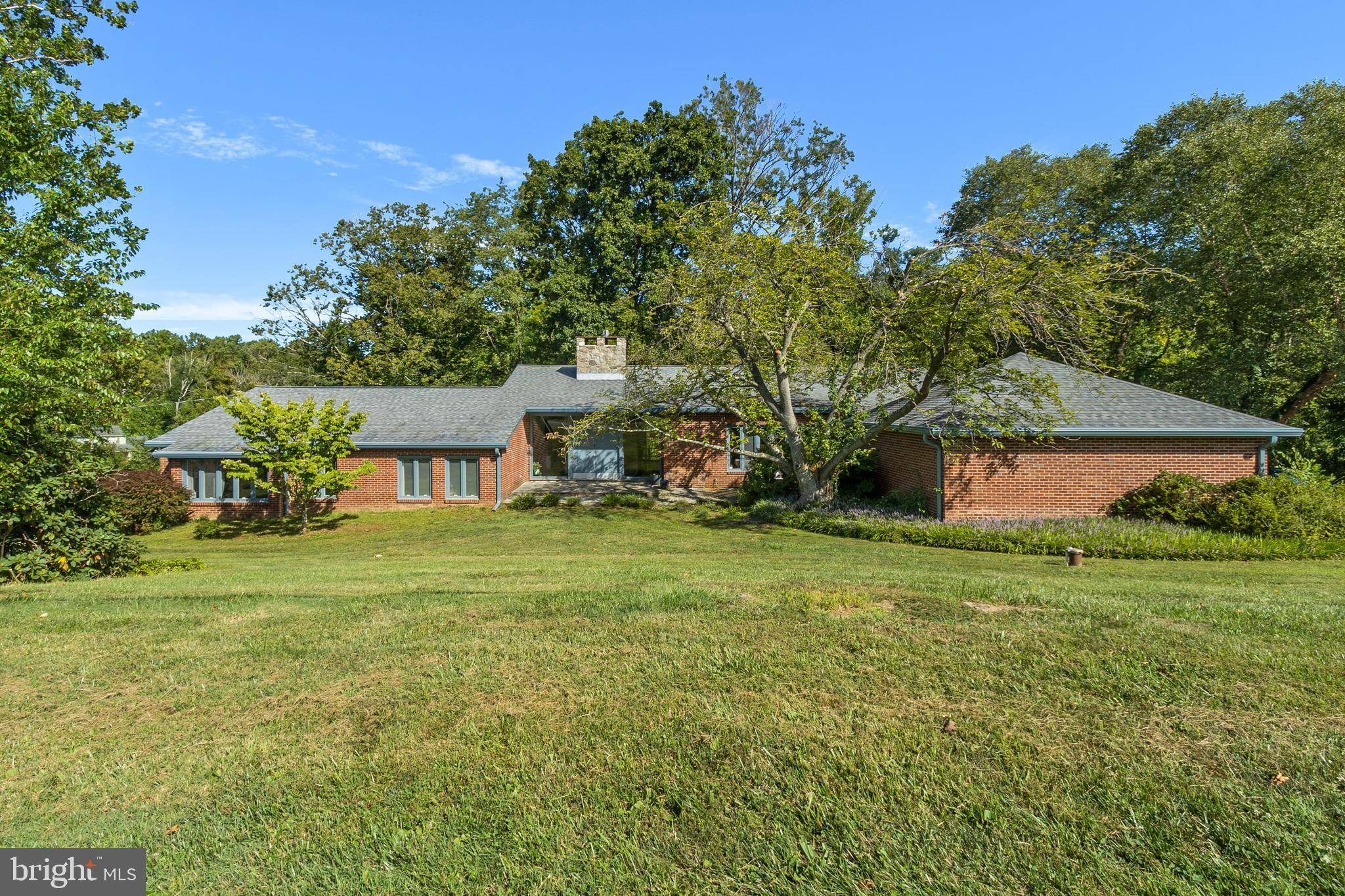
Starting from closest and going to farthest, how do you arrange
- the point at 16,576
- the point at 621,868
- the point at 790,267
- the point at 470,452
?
the point at 621,868, the point at 16,576, the point at 790,267, the point at 470,452

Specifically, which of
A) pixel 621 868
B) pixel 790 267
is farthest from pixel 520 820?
pixel 790 267

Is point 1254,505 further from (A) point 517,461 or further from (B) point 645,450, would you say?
(A) point 517,461

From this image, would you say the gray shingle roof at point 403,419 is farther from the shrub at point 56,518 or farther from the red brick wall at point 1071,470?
the red brick wall at point 1071,470

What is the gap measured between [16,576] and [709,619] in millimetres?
10585

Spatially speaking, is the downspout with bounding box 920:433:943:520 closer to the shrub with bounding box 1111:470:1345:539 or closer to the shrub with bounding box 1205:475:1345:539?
the shrub with bounding box 1111:470:1345:539

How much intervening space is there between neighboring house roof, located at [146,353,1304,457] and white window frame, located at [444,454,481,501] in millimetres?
500

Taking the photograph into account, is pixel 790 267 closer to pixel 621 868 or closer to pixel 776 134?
pixel 621 868

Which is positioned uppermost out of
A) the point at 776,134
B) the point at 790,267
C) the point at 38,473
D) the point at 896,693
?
the point at 776,134

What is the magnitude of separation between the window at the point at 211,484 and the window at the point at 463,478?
19.0 feet

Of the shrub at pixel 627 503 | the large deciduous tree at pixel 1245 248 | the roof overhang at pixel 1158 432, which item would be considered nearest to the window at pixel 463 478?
the shrub at pixel 627 503

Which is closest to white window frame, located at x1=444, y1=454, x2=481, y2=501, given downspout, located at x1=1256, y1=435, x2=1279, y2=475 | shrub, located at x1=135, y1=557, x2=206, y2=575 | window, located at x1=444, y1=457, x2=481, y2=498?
window, located at x1=444, y1=457, x2=481, y2=498

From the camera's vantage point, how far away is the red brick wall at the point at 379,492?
68.0 ft

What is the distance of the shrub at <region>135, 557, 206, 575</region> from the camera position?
10734 millimetres

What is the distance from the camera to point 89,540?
10.0 metres
